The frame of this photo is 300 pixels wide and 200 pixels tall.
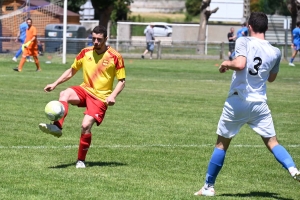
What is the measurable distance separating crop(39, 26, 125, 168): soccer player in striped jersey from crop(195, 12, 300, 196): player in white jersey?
6.93 feet

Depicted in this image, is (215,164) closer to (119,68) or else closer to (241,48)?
(241,48)

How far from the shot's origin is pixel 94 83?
9891 millimetres

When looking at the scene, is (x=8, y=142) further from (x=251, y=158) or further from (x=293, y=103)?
(x=293, y=103)

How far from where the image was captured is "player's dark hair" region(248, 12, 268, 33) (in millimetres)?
7680

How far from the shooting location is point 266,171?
981 cm

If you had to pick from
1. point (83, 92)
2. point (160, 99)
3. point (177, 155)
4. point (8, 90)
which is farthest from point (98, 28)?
point (8, 90)

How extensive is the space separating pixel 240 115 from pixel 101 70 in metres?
2.65

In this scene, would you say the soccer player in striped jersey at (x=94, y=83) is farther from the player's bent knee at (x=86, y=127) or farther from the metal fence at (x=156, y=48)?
the metal fence at (x=156, y=48)

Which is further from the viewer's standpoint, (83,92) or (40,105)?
(40,105)

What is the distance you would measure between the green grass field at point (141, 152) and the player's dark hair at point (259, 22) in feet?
5.71

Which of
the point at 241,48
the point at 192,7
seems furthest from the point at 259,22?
the point at 192,7

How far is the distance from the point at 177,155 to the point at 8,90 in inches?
388

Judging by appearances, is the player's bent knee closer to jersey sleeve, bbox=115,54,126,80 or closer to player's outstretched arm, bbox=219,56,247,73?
jersey sleeve, bbox=115,54,126,80

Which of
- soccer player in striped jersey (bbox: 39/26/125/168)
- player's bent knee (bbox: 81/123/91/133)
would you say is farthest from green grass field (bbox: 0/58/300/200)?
soccer player in striped jersey (bbox: 39/26/125/168)
